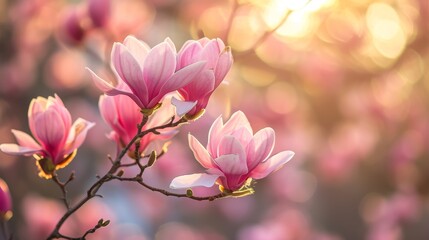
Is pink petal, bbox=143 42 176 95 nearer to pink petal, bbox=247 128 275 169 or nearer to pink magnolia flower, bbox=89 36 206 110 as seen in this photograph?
pink magnolia flower, bbox=89 36 206 110

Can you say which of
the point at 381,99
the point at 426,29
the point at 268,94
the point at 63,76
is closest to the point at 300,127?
the point at 268,94

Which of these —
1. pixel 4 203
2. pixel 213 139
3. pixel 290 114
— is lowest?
pixel 290 114

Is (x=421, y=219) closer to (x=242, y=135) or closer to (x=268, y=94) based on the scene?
(x=268, y=94)

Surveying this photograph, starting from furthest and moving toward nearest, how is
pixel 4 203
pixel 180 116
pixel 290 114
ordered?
1. pixel 290 114
2. pixel 4 203
3. pixel 180 116

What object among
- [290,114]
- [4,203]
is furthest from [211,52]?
[290,114]

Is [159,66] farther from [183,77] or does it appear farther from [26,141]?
[26,141]

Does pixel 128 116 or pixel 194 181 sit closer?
pixel 194 181

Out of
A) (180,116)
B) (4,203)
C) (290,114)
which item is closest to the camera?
(180,116)
